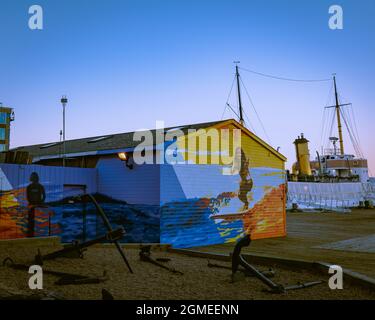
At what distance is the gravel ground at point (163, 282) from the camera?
634 cm

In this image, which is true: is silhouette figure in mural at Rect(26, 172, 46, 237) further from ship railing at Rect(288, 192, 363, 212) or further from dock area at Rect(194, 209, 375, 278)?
ship railing at Rect(288, 192, 363, 212)

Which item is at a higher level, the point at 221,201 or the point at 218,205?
the point at 221,201

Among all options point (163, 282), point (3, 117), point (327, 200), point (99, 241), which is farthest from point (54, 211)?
point (3, 117)

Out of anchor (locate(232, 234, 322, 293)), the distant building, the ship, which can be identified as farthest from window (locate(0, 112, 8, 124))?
anchor (locate(232, 234, 322, 293))

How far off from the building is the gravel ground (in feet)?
13.4

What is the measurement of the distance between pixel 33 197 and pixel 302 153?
4823 centimetres

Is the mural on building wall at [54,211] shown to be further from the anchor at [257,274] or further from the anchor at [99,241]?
the anchor at [257,274]

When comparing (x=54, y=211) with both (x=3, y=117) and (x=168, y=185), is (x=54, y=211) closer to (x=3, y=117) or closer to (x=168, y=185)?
(x=168, y=185)

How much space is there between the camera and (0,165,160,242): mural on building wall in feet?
40.9

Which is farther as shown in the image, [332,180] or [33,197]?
[332,180]

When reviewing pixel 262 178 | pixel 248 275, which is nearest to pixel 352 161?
pixel 262 178

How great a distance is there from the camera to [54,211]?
13.6 m

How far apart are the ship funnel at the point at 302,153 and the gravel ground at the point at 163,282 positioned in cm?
4912

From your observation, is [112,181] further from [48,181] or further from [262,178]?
[262,178]
